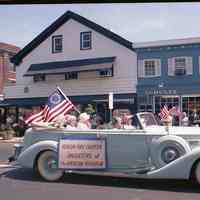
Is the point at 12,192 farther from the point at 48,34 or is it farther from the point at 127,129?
the point at 48,34

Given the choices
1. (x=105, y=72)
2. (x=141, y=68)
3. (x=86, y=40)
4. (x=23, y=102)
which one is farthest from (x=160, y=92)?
(x=23, y=102)

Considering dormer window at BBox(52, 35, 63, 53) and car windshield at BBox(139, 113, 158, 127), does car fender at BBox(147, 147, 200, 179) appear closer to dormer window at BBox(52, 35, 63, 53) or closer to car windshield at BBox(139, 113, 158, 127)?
car windshield at BBox(139, 113, 158, 127)

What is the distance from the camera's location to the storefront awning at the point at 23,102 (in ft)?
107

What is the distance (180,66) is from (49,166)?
20.4 m

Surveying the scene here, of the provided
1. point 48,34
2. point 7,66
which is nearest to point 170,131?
point 48,34

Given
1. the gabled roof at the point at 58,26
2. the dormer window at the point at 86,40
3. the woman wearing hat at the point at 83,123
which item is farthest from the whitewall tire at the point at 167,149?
the dormer window at the point at 86,40

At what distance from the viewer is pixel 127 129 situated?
8.55 metres

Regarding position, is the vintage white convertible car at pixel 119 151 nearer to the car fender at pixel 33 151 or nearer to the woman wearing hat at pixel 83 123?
the car fender at pixel 33 151

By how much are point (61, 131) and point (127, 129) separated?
1.36 metres

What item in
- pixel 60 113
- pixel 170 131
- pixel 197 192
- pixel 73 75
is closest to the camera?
pixel 197 192

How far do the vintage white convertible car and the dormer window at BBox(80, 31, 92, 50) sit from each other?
23.2 m

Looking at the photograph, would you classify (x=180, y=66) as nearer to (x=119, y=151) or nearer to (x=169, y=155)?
(x=119, y=151)

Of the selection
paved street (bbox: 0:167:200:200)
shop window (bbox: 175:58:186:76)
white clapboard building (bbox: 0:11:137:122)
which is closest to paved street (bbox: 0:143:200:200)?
paved street (bbox: 0:167:200:200)

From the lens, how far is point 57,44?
33.8 meters
